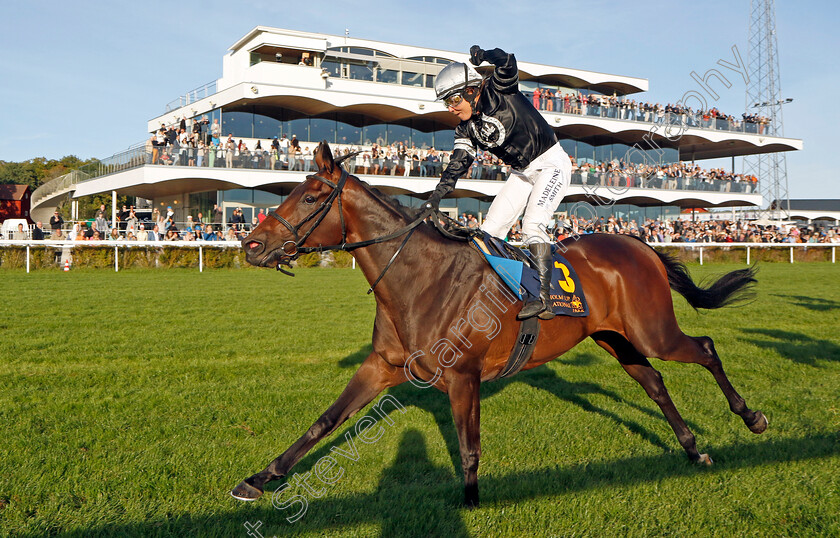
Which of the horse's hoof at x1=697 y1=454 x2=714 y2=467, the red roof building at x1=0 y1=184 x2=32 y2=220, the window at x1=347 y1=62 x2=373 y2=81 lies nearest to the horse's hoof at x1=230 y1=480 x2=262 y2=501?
the horse's hoof at x1=697 y1=454 x2=714 y2=467

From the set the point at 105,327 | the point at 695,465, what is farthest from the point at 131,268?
the point at 695,465

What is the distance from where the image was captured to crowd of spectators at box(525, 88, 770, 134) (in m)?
34.6

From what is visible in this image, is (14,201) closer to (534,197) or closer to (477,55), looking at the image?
(477,55)

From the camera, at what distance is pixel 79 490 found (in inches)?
142

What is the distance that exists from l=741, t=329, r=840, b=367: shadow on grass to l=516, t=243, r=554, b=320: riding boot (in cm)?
483

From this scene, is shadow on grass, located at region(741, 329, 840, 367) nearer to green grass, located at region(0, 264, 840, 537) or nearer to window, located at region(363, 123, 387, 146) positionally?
green grass, located at region(0, 264, 840, 537)

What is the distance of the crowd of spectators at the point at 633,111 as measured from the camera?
34.6m

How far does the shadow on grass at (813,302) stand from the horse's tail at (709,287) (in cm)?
784

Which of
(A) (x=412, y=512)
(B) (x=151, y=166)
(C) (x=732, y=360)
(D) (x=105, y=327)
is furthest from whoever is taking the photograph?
(B) (x=151, y=166)

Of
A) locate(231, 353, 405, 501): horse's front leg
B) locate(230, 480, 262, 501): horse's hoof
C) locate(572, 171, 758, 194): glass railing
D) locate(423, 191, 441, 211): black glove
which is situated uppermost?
locate(572, 171, 758, 194): glass railing

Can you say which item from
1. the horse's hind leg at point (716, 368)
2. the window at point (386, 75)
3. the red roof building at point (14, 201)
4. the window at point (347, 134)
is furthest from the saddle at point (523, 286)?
the red roof building at point (14, 201)

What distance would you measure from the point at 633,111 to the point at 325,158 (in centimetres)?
3603

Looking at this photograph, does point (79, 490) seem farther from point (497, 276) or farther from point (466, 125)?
point (466, 125)

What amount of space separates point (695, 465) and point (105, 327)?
8238mm
